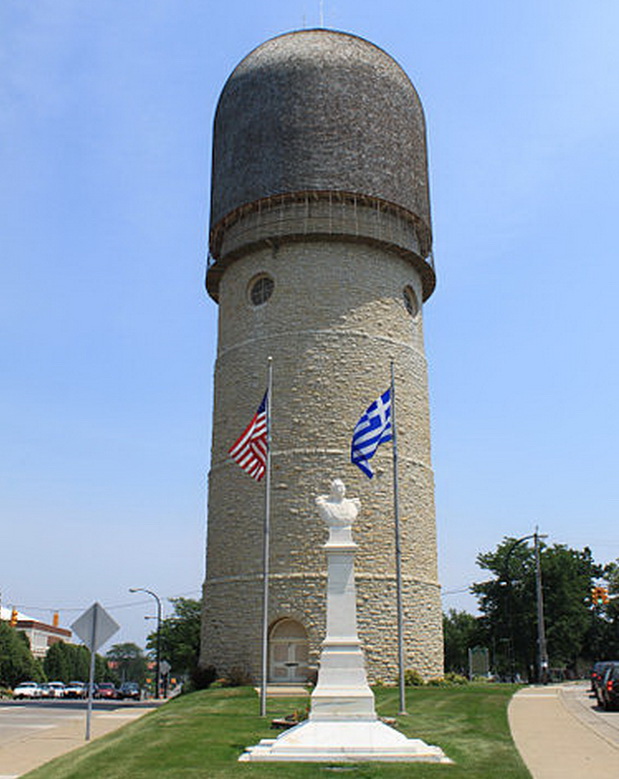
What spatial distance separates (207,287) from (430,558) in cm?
1381

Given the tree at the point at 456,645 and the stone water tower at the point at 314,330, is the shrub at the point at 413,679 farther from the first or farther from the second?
the tree at the point at 456,645

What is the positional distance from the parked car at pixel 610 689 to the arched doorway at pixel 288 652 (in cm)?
841

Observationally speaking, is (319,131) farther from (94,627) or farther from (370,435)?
(94,627)

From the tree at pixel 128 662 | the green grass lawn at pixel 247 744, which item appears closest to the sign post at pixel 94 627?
the green grass lawn at pixel 247 744

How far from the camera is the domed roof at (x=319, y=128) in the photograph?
96.0 feet

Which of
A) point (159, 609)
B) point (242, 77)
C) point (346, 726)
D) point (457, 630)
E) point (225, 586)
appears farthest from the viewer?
point (457, 630)

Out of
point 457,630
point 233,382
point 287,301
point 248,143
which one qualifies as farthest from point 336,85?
point 457,630

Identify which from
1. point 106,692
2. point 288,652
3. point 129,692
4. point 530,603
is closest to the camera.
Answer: point 288,652

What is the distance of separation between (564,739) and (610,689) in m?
6.78

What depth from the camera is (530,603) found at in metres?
48.7

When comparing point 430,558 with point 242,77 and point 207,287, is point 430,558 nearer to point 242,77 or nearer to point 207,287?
point 207,287

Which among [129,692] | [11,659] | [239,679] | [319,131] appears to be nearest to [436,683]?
[239,679]

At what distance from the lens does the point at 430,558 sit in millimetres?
27891

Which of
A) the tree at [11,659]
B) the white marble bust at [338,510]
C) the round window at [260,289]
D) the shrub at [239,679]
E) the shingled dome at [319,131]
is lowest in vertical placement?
the tree at [11,659]
